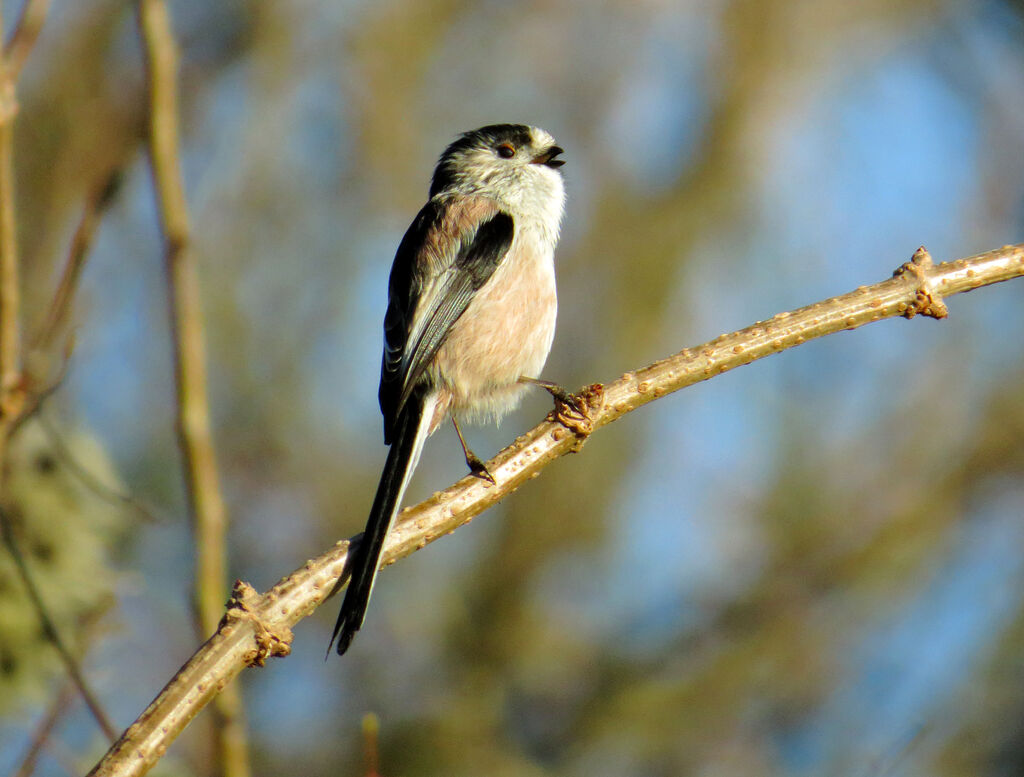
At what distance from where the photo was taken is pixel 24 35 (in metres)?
2.54

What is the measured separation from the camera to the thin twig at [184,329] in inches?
89.5

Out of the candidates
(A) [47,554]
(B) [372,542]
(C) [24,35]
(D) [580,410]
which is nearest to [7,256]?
(C) [24,35]

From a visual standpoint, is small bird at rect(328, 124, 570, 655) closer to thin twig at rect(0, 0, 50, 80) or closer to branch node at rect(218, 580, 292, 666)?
branch node at rect(218, 580, 292, 666)

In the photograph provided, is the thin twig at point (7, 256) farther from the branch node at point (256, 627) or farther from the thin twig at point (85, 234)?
the branch node at point (256, 627)

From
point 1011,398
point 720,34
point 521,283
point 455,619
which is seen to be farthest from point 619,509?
point 521,283

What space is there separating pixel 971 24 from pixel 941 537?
13.1 ft

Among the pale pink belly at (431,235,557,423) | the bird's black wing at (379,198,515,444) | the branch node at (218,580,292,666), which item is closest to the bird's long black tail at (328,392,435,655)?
the branch node at (218,580,292,666)

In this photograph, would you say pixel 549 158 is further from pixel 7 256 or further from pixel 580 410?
pixel 7 256

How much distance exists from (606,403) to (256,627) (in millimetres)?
1023

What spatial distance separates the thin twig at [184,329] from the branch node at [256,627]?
1.17 ft

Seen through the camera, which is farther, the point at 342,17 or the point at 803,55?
the point at 803,55

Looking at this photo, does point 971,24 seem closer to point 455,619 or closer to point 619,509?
point 619,509

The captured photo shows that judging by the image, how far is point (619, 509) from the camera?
369 inches

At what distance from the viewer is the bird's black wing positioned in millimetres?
3268
